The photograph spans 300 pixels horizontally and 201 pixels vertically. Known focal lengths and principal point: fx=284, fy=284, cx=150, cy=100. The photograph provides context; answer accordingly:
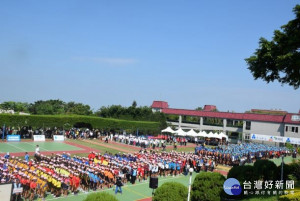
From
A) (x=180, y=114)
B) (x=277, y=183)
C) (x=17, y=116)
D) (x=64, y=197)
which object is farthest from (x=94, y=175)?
(x=180, y=114)

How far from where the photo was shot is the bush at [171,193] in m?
10.3

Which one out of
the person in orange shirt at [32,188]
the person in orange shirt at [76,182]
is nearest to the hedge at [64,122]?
the person in orange shirt at [76,182]

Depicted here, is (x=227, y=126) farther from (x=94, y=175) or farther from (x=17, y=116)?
(x=94, y=175)

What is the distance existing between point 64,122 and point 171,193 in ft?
108

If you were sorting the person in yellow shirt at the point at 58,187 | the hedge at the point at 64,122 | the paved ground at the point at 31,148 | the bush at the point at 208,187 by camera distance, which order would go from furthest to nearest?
1. the hedge at the point at 64,122
2. the paved ground at the point at 31,148
3. the person in yellow shirt at the point at 58,187
4. the bush at the point at 208,187

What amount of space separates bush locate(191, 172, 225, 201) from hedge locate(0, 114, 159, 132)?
3041 centimetres

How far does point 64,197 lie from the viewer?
15.8 meters

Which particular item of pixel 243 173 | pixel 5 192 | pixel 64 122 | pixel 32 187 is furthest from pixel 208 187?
pixel 64 122

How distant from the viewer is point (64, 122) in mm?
40688

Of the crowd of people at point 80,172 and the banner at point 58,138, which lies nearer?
the crowd of people at point 80,172

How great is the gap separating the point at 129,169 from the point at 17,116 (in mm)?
22798

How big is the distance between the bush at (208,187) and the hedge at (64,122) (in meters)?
30.4

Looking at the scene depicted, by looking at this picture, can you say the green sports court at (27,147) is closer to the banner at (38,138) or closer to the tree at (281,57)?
the banner at (38,138)

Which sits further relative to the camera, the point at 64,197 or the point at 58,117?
the point at 58,117
